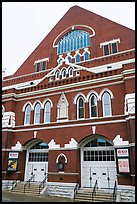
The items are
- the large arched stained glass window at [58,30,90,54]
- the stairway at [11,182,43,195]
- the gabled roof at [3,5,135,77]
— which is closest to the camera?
the stairway at [11,182,43,195]

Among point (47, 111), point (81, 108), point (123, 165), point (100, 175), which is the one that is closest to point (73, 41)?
point (47, 111)

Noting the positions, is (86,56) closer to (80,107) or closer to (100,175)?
(80,107)

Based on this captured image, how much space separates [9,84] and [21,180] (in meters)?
14.8

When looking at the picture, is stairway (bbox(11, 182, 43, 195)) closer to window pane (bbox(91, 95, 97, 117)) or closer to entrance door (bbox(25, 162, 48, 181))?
entrance door (bbox(25, 162, 48, 181))

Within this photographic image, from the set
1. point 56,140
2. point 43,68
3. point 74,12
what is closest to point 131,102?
point 56,140

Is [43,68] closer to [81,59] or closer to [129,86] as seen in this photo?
[81,59]

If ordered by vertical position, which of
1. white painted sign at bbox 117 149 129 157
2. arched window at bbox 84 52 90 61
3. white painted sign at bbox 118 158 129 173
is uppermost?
arched window at bbox 84 52 90 61

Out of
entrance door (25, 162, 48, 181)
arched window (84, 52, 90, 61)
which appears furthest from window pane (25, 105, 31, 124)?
arched window (84, 52, 90, 61)

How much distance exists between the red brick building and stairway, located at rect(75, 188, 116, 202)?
0.96 meters

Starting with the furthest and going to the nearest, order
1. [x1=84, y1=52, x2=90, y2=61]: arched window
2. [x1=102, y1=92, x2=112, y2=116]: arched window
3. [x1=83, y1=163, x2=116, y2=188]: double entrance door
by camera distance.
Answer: [x1=84, y1=52, x2=90, y2=61]: arched window < [x1=102, y1=92, x2=112, y2=116]: arched window < [x1=83, y1=163, x2=116, y2=188]: double entrance door

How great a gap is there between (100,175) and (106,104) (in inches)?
233

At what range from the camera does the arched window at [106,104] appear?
1510cm

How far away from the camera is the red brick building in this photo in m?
14.0

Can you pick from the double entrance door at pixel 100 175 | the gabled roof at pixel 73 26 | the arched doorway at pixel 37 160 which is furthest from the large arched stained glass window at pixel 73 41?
the double entrance door at pixel 100 175
